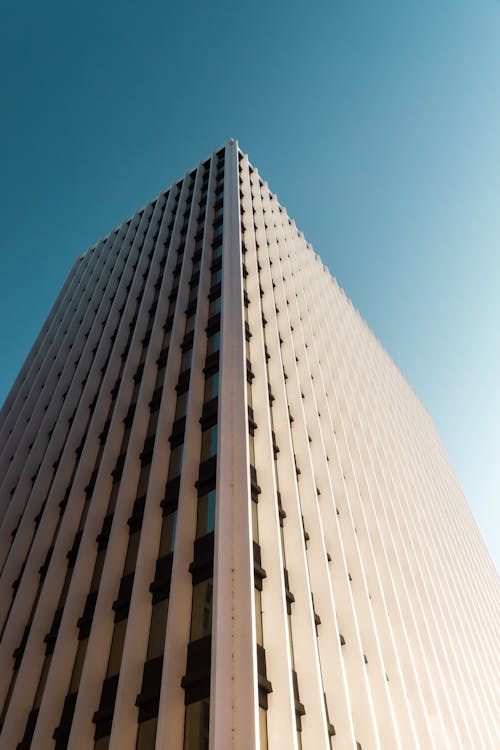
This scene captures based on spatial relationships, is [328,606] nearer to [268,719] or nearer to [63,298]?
[268,719]

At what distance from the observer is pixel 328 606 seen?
19016 mm

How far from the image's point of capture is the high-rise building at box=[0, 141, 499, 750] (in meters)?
14.5

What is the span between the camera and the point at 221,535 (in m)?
15.6

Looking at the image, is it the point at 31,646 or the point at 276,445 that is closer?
the point at 31,646

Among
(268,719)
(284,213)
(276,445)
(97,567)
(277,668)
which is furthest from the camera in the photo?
(284,213)

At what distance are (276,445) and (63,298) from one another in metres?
35.7

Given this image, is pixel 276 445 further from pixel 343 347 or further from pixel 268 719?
pixel 343 347

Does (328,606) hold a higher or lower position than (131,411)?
lower

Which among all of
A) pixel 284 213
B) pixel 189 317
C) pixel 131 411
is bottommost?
pixel 131 411

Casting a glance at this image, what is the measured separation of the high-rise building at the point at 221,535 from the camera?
573 inches

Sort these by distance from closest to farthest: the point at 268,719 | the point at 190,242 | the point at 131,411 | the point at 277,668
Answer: the point at 268,719 < the point at 277,668 < the point at 131,411 < the point at 190,242

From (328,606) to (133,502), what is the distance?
811 centimetres

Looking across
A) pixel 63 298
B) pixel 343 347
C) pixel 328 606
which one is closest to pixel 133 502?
pixel 328 606

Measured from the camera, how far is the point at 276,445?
22.8 metres
